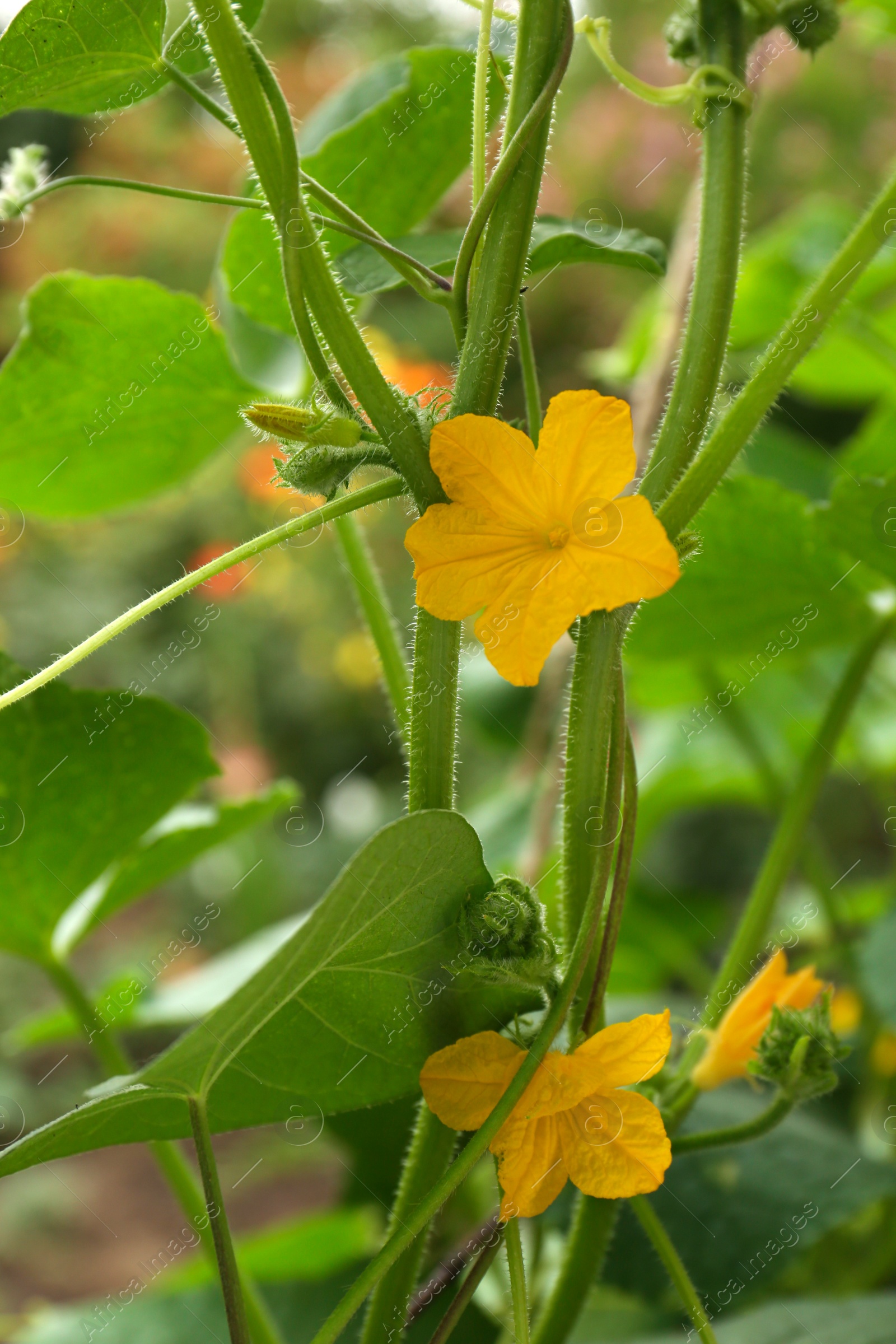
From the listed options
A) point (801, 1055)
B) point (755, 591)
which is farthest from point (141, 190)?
point (755, 591)

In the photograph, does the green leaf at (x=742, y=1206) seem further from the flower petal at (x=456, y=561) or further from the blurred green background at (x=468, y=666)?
the flower petal at (x=456, y=561)

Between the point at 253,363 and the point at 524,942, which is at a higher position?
the point at 253,363

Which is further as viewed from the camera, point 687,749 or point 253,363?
point 687,749

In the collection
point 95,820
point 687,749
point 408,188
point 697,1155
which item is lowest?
point 687,749

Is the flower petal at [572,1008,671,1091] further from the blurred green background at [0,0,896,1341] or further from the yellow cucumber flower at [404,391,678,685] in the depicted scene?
the blurred green background at [0,0,896,1341]

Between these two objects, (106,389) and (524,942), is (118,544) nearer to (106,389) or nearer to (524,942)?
(106,389)

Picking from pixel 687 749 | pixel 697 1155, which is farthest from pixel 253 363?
pixel 687 749

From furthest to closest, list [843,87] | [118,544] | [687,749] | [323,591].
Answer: [118,544]
[323,591]
[843,87]
[687,749]

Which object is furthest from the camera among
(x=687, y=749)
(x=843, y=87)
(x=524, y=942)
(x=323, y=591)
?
(x=323, y=591)
